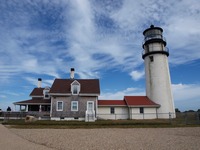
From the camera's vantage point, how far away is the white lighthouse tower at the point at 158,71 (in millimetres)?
28891

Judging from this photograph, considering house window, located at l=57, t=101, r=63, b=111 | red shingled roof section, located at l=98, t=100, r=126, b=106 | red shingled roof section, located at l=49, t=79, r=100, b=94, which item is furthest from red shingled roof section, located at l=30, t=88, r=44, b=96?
red shingled roof section, located at l=98, t=100, r=126, b=106

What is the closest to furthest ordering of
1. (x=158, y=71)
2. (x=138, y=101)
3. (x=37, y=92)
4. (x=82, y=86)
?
(x=82, y=86), (x=138, y=101), (x=158, y=71), (x=37, y=92)

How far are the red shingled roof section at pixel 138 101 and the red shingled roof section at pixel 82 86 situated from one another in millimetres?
5114

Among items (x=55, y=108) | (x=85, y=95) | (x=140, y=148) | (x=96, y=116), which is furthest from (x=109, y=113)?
(x=140, y=148)

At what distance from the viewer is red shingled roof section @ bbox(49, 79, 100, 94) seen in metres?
26.9

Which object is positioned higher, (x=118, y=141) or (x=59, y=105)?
(x=59, y=105)

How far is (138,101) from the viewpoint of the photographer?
95.6ft

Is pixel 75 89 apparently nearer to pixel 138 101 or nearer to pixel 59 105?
pixel 59 105

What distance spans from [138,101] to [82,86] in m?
8.51

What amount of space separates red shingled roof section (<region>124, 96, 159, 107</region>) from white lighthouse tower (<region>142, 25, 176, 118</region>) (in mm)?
805

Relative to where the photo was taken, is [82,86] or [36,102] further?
[36,102]

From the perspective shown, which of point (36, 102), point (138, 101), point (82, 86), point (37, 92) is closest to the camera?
point (82, 86)

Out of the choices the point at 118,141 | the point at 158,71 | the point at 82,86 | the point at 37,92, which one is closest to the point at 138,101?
the point at 158,71

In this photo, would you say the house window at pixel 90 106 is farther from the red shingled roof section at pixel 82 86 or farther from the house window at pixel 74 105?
the house window at pixel 74 105
